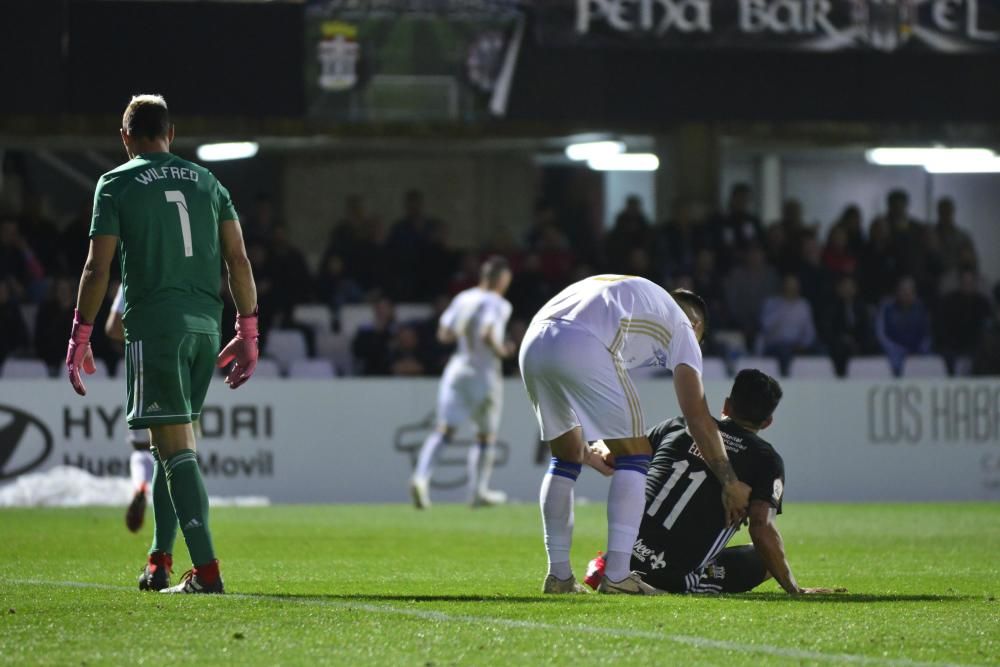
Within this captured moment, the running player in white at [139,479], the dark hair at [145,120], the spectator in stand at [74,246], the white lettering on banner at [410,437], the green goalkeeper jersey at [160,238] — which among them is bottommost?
the white lettering on banner at [410,437]

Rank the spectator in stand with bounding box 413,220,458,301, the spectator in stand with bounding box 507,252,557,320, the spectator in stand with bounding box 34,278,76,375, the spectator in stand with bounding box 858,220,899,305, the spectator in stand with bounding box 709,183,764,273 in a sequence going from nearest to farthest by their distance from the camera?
the spectator in stand with bounding box 34,278,76,375
the spectator in stand with bounding box 507,252,557,320
the spectator in stand with bounding box 413,220,458,301
the spectator in stand with bounding box 709,183,764,273
the spectator in stand with bounding box 858,220,899,305

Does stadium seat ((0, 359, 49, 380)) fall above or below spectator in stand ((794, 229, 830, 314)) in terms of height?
below

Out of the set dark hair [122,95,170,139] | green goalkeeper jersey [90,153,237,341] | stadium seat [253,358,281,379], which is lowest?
stadium seat [253,358,281,379]

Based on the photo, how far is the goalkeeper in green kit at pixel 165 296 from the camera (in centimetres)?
795

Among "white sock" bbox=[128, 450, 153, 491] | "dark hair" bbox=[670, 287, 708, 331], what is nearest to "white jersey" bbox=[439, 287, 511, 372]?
"white sock" bbox=[128, 450, 153, 491]

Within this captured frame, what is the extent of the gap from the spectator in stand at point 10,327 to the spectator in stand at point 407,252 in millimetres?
4597

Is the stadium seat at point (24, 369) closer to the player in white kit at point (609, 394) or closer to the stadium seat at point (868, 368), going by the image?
the stadium seat at point (868, 368)

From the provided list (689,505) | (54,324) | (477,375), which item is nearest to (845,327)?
(477,375)

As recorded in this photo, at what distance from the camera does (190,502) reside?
7.95 metres

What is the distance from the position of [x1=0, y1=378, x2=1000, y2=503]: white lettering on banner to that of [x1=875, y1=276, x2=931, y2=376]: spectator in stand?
1.89m

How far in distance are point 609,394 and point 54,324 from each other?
478 inches

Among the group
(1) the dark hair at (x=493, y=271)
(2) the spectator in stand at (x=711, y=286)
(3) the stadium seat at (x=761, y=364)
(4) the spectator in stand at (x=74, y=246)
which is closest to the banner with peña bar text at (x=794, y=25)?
(2) the spectator in stand at (x=711, y=286)

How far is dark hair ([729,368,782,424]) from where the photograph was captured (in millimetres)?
8359

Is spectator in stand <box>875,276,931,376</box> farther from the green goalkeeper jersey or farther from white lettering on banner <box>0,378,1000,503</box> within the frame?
the green goalkeeper jersey
